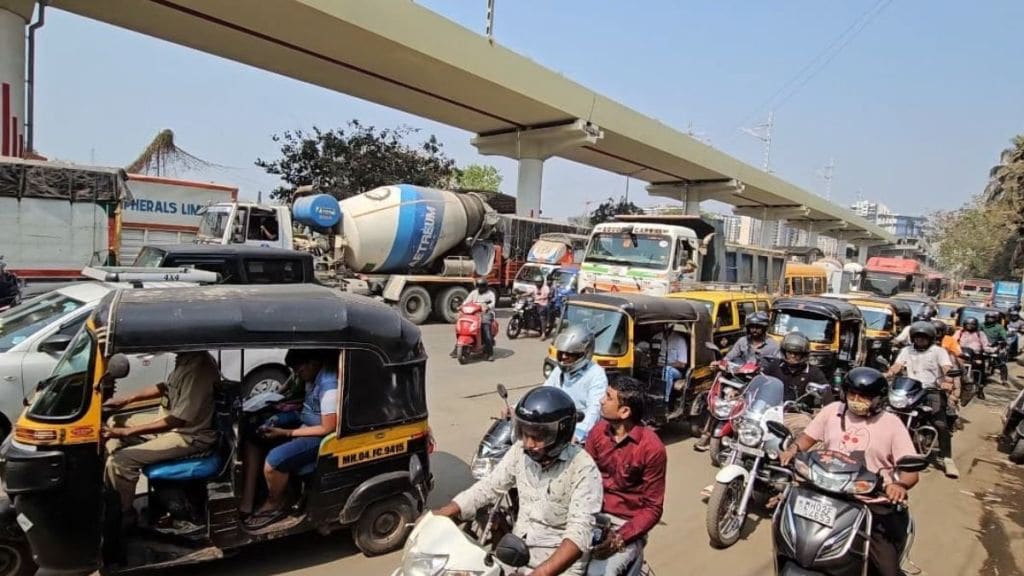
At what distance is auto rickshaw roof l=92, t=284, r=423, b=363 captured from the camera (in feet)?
10.6

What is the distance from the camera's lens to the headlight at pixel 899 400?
218 inches

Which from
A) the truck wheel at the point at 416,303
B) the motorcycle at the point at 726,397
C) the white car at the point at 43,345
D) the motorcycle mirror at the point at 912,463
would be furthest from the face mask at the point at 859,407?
the truck wheel at the point at 416,303

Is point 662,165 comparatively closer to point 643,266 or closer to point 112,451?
point 643,266

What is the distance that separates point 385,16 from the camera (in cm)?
1559

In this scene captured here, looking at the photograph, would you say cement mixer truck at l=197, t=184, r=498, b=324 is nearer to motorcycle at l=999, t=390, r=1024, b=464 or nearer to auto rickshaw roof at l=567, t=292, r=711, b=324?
auto rickshaw roof at l=567, t=292, r=711, b=324

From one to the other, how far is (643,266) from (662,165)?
20380 mm

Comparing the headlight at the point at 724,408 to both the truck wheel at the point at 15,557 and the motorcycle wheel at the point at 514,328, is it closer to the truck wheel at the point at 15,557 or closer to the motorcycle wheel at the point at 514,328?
the truck wheel at the point at 15,557

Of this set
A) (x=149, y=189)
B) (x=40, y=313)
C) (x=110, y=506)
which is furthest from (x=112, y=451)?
(x=149, y=189)

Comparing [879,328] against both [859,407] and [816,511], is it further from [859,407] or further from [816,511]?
[816,511]

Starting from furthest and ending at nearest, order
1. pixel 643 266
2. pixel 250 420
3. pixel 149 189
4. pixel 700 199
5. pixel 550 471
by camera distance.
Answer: pixel 700 199 < pixel 149 189 < pixel 643 266 < pixel 250 420 < pixel 550 471

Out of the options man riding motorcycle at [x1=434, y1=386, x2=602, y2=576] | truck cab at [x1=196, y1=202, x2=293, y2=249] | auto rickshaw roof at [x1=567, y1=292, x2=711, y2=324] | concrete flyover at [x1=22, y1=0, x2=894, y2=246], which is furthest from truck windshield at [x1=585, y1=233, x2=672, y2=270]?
man riding motorcycle at [x1=434, y1=386, x2=602, y2=576]

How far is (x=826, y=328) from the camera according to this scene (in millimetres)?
8672

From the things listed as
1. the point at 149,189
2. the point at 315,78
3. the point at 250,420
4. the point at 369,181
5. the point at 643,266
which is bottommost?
the point at 250,420

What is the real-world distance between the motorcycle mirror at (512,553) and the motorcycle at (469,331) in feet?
28.6
